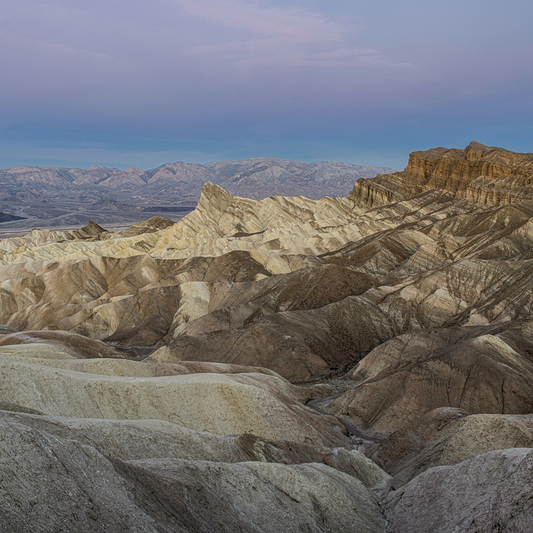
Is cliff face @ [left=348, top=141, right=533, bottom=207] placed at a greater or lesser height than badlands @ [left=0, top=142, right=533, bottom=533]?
greater

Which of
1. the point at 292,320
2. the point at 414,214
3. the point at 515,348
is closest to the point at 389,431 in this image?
the point at 515,348

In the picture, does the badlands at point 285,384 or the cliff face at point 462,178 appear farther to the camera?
the cliff face at point 462,178

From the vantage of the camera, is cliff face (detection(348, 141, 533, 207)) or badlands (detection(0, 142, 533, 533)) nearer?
badlands (detection(0, 142, 533, 533))

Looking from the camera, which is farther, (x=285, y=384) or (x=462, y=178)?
(x=462, y=178)

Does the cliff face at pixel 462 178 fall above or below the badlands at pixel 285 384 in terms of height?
above
